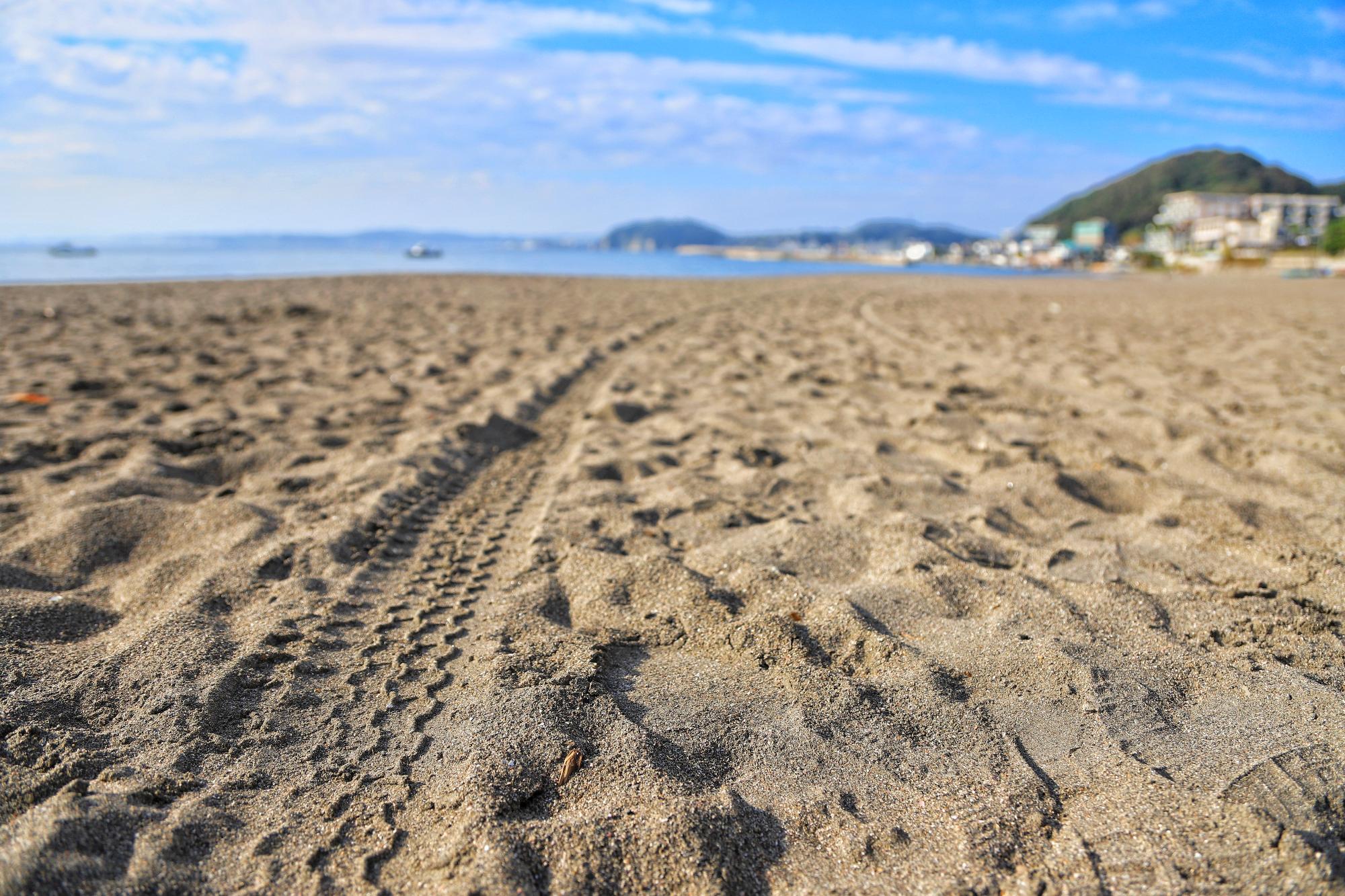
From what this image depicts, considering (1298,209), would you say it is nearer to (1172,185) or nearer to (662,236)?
(1172,185)

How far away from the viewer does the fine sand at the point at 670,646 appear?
4.63ft

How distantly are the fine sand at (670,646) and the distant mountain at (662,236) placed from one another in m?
130

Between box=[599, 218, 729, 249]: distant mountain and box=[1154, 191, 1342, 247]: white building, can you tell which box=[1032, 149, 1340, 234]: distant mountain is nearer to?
box=[1154, 191, 1342, 247]: white building

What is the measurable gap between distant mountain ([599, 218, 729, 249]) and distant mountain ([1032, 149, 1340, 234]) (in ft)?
196

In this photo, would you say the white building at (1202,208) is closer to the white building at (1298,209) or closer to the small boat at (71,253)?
the white building at (1298,209)

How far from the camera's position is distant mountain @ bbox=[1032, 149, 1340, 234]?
11838cm

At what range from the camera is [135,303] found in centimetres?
1080

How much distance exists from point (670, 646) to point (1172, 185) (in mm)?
157622

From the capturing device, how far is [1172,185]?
12669 centimetres

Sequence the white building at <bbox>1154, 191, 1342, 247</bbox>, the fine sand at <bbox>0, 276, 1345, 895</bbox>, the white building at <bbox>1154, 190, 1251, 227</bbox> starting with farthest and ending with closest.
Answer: the white building at <bbox>1154, 190, 1251, 227</bbox> → the white building at <bbox>1154, 191, 1342, 247</bbox> → the fine sand at <bbox>0, 276, 1345, 895</bbox>

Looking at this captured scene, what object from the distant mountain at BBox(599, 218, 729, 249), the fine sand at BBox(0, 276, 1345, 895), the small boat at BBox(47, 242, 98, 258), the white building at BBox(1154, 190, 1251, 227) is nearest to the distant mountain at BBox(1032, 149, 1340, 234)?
the white building at BBox(1154, 190, 1251, 227)

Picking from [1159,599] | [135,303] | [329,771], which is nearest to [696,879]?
[329,771]

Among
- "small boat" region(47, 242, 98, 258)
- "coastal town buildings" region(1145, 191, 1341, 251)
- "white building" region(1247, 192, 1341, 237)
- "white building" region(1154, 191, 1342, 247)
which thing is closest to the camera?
"small boat" region(47, 242, 98, 258)

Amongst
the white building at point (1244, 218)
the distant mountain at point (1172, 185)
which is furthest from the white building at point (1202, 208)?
the distant mountain at point (1172, 185)
